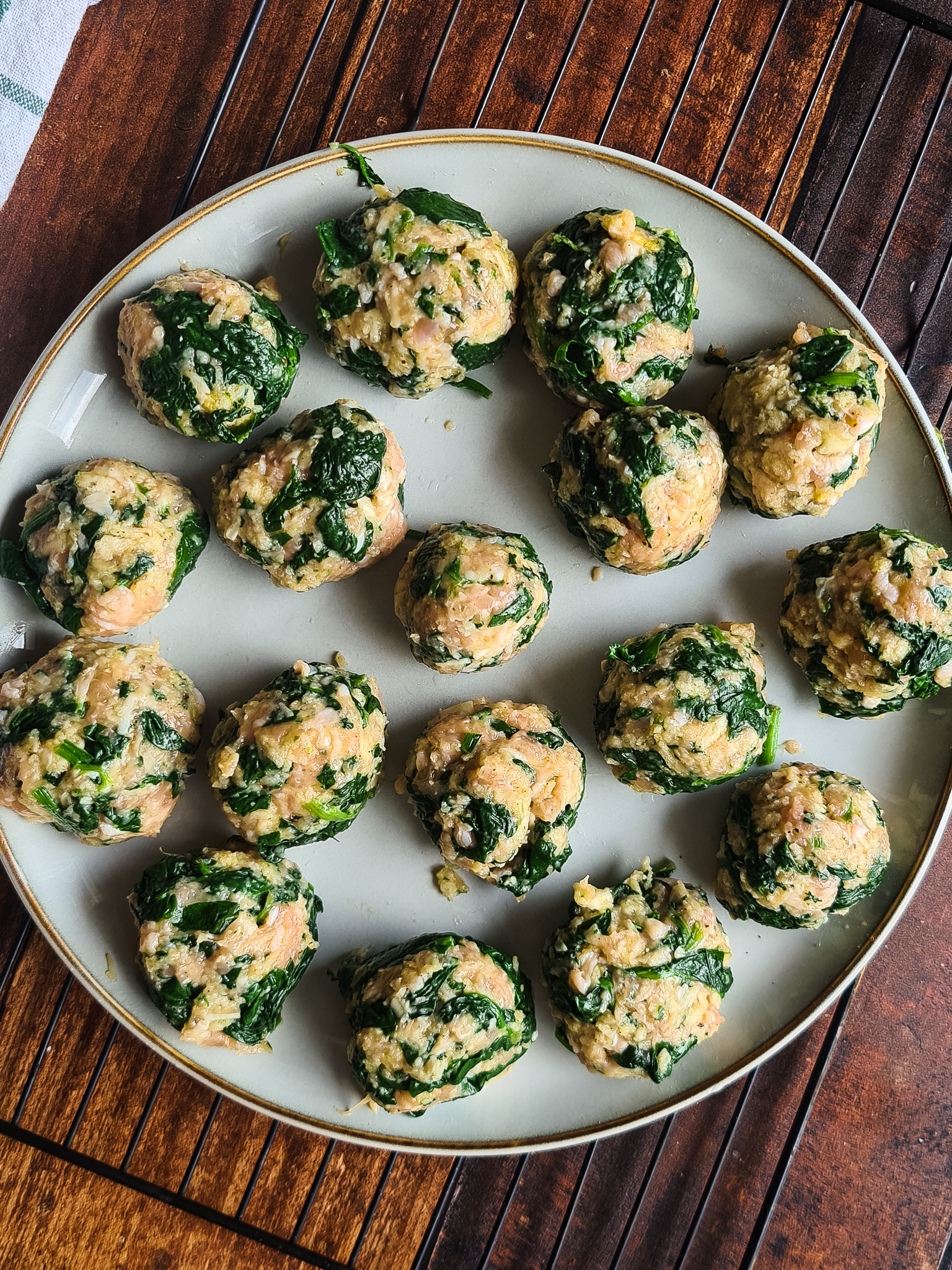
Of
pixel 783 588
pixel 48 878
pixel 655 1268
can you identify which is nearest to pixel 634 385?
pixel 783 588

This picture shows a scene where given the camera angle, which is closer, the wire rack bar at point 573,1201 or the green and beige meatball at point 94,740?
the green and beige meatball at point 94,740

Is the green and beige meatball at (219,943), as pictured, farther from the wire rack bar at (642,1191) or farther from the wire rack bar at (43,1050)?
the wire rack bar at (642,1191)

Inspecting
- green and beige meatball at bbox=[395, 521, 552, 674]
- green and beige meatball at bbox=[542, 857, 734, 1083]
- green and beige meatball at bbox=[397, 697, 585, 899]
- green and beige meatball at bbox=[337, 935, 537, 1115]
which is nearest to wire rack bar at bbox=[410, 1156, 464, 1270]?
green and beige meatball at bbox=[337, 935, 537, 1115]

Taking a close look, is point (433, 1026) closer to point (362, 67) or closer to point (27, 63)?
A: point (362, 67)

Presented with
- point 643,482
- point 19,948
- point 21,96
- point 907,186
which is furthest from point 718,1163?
point 21,96

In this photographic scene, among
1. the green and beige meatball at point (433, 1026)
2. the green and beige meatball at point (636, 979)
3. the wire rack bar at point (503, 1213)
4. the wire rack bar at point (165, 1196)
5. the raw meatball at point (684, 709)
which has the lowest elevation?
the wire rack bar at point (165, 1196)

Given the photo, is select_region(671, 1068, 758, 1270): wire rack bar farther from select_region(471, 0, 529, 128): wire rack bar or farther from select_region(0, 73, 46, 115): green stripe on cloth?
select_region(0, 73, 46, 115): green stripe on cloth

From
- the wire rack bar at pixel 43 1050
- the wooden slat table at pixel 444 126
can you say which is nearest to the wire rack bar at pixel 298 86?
the wooden slat table at pixel 444 126
